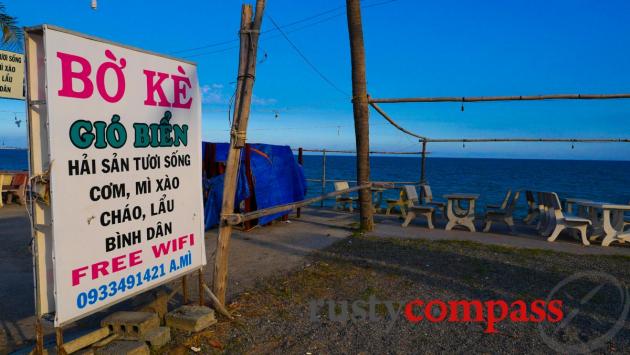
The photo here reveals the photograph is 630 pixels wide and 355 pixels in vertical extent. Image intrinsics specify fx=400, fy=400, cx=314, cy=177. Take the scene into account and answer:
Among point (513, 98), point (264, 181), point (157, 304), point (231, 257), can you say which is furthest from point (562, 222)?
point (157, 304)

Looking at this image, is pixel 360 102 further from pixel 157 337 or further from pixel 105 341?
pixel 105 341

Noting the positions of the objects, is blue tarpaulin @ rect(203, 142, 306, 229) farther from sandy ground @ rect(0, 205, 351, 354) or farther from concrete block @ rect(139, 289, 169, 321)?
concrete block @ rect(139, 289, 169, 321)

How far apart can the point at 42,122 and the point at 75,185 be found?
0.50 m

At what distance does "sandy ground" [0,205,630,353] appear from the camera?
425 centimetres

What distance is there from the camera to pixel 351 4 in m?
8.70

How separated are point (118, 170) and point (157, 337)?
1519 millimetres

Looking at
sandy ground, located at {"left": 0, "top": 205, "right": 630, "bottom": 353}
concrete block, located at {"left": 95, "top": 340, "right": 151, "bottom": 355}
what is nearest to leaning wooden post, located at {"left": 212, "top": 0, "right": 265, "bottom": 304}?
concrete block, located at {"left": 95, "top": 340, "right": 151, "bottom": 355}

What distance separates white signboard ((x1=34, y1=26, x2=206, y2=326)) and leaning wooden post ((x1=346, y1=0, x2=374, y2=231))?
207 inches

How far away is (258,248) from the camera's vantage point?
761 cm

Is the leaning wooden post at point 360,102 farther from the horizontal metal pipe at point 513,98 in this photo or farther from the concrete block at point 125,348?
the concrete block at point 125,348

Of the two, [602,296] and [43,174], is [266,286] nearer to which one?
[43,174]

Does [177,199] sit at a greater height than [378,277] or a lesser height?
greater

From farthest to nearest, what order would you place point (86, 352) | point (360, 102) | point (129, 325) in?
point (360, 102) < point (129, 325) < point (86, 352)

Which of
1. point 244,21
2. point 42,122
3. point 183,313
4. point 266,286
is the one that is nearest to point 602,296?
point 266,286
